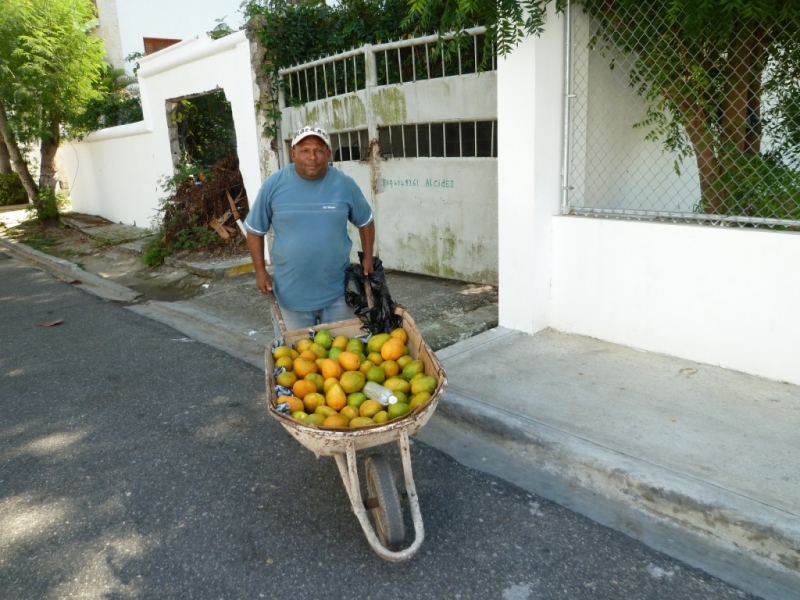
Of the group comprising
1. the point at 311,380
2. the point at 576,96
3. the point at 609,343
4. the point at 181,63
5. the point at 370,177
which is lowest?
the point at 609,343

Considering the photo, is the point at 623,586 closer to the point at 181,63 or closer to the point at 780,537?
the point at 780,537

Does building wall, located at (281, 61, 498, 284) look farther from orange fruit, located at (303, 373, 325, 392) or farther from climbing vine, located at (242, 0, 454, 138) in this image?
orange fruit, located at (303, 373, 325, 392)

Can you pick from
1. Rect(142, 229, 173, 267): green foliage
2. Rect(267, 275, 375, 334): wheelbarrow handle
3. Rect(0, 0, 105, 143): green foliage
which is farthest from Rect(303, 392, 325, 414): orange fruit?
Rect(0, 0, 105, 143): green foliage

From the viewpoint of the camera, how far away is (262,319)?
6.37 m

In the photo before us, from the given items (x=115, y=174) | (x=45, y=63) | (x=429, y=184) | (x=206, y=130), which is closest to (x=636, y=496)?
(x=429, y=184)

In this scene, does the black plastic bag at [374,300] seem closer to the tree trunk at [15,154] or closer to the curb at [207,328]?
the curb at [207,328]

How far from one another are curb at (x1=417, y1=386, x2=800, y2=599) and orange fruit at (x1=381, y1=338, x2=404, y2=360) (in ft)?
2.81

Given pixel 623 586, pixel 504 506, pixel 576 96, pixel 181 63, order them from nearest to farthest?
pixel 623 586
pixel 504 506
pixel 576 96
pixel 181 63

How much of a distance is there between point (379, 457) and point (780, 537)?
1.73 metres

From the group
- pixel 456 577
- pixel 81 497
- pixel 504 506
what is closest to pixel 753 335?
pixel 504 506

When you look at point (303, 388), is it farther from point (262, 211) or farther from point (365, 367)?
point (262, 211)

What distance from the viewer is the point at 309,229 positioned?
3.62 m

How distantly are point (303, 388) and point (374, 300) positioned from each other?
0.94 metres

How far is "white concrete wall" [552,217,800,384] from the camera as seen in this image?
12.4ft
